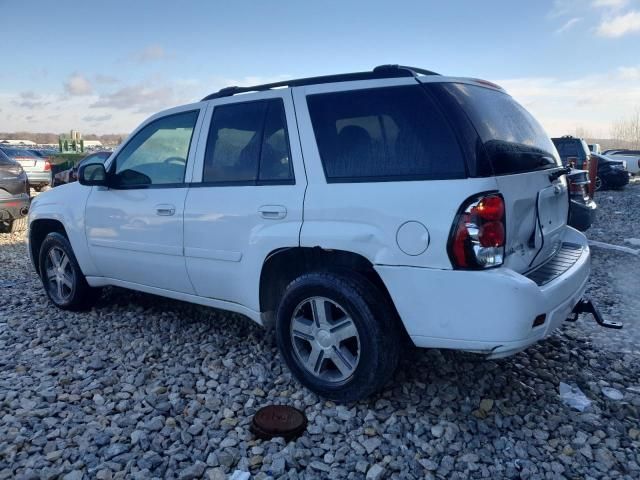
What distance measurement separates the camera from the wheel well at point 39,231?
481cm

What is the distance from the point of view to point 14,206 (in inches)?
335

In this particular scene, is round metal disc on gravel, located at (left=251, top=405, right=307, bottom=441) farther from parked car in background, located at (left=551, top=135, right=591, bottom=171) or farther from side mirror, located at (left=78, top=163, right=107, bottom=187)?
parked car in background, located at (left=551, top=135, right=591, bottom=171)

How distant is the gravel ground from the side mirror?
127 cm

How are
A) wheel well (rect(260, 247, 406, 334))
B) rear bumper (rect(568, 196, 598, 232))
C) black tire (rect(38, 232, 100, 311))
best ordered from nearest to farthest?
wheel well (rect(260, 247, 406, 334)) < black tire (rect(38, 232, 100, 311)) < rear bumper (rect(568, 196, 598, 232))

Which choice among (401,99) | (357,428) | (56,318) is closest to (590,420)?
(357,428)

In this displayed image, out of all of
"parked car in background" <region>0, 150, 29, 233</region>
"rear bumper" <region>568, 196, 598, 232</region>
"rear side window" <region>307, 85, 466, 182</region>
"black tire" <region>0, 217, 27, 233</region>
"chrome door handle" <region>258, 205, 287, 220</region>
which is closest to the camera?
"rear side window" <region>307, 85, 466, 182</region>

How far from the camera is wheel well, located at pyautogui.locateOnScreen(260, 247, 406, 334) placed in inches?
115

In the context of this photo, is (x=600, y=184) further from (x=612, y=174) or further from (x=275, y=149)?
(x=275, y=149)

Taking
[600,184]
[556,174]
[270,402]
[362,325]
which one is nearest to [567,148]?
[600,184]

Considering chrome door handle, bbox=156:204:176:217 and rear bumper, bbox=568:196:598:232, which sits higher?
chrome door handle, bbox=156:204:176:217

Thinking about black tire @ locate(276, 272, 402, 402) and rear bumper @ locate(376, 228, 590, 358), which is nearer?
rear bumper @ locate(376, 228, 590, 358)

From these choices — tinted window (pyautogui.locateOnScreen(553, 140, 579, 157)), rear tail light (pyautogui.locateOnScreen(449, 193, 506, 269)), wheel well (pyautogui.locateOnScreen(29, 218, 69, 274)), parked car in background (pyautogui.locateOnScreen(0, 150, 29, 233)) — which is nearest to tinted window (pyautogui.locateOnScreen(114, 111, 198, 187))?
wheel well (pyautogui.locateOnScreen(29, 218, 69, 274))

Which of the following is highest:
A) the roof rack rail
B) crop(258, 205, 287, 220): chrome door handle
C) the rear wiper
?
the roof rack rail

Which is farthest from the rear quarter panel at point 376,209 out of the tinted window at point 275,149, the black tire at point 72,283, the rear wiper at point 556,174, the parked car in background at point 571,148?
the parked car in background at point 571,148
